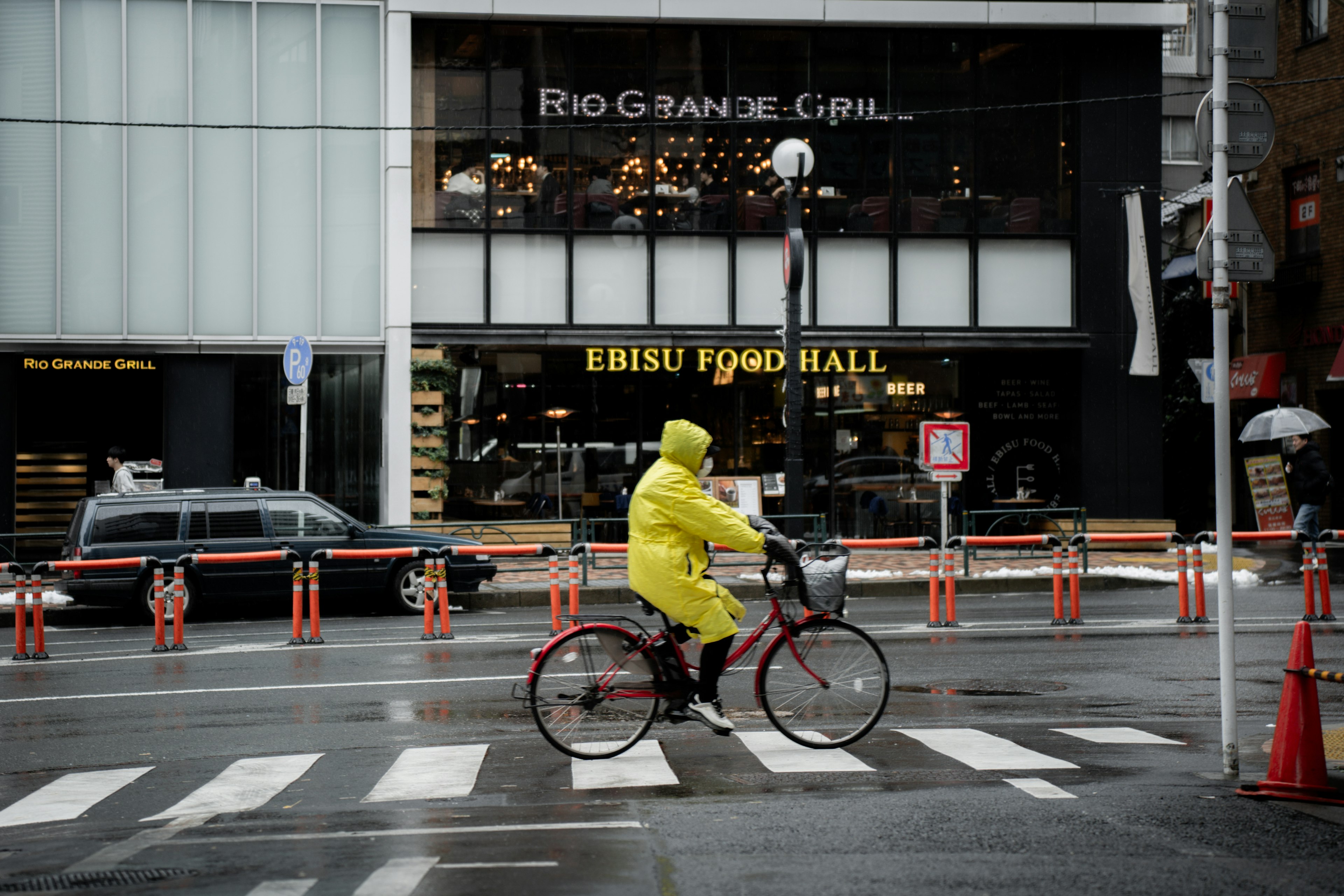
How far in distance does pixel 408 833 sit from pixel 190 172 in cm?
1838

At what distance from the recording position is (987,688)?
34.4ft

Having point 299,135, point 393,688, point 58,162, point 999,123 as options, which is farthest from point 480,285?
point 393,688

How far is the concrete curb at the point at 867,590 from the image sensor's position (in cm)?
1783

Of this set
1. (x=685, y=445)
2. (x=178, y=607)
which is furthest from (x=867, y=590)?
(x=685, y=445)

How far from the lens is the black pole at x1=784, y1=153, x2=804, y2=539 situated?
17.5 metres

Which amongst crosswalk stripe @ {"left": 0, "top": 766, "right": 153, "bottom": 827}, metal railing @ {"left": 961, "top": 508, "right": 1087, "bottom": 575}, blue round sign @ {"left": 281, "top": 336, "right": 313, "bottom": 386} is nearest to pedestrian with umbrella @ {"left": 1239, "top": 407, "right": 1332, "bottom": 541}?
metal railing @ {"left": 961, "top": 508, "right": 1087, "bottom": 575}

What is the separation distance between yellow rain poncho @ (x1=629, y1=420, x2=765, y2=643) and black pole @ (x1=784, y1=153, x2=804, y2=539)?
994 cm

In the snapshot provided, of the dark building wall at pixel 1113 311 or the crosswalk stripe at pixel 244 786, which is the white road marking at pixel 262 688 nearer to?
the crosswalk stripe at pixel 244 786

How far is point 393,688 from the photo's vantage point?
1079cm

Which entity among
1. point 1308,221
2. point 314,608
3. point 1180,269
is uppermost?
point 1308,221

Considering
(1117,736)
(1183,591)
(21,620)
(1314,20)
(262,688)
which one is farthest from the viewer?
(1314,20)

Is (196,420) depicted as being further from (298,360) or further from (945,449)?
(945,449)

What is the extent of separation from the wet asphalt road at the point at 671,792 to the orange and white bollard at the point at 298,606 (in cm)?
68

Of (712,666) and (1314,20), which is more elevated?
(1314,20)
